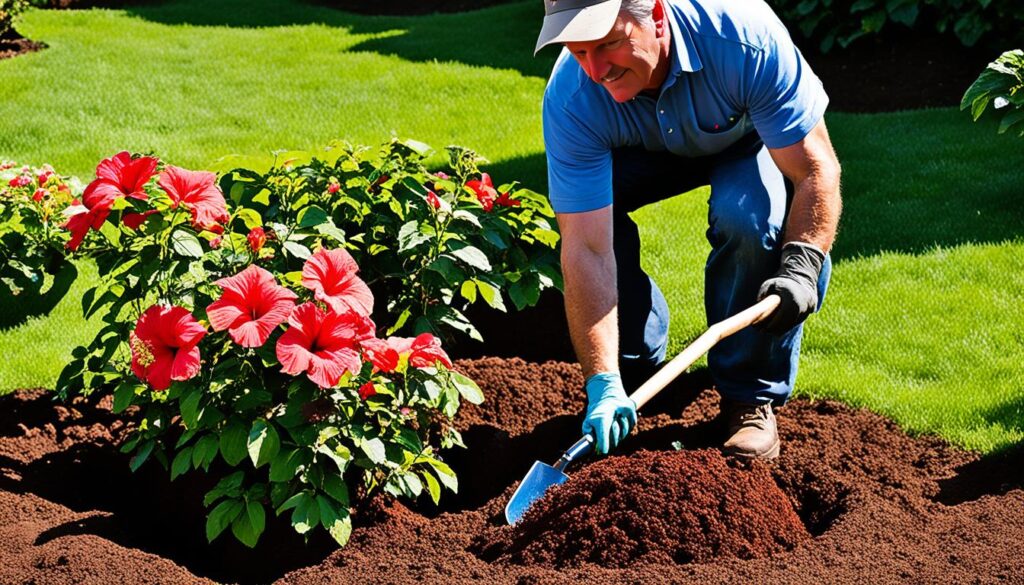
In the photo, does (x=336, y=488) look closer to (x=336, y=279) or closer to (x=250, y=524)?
(x=250, y=524)

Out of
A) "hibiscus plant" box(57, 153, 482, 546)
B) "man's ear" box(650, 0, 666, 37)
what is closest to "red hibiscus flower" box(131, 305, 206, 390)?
"hibiscus plant" box(57, 153, 482, 546)

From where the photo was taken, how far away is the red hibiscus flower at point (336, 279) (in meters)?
2.76

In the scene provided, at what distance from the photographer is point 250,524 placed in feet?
9.19

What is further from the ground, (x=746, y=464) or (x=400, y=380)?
(x=400, y=380)

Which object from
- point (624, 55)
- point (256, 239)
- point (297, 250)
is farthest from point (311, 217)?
point (624, 55)

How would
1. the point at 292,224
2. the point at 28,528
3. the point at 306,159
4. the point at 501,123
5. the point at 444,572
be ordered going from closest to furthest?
the point at 444,572 < the point at 28,528 < the point at 292,224 < the point at 306,159 < the point at 501,123

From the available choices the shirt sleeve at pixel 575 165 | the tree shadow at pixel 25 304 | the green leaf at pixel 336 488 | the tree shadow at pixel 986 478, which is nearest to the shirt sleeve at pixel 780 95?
the shirt sleeve at pixel 575 165

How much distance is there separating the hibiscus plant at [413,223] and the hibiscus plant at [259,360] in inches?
9.5

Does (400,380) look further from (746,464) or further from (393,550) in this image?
(746,464)

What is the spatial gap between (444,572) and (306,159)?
144 centimetres

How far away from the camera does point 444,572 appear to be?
9.09 ft

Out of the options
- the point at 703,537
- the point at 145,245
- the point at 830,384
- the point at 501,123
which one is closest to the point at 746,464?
the point at 703,537

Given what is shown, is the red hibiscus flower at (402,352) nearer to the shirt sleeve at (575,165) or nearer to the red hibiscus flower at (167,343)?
the red hibiscus flower at (167,343)

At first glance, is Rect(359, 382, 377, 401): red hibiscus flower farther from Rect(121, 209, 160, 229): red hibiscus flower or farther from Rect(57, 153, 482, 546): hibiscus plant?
Rect(121, 209, 160, 229): red hibiscus flower
